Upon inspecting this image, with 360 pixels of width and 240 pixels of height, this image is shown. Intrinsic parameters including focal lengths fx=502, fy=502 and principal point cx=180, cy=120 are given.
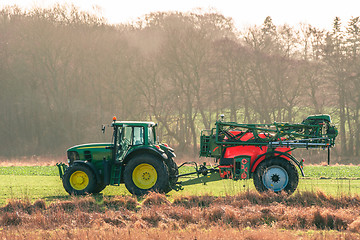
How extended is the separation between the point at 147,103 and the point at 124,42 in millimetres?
6881

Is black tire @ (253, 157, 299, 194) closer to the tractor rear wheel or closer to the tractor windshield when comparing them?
the tractor rear wheel

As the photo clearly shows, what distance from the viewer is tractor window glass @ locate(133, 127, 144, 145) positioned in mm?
14929

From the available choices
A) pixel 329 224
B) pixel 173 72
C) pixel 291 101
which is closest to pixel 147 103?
pixel 173 72

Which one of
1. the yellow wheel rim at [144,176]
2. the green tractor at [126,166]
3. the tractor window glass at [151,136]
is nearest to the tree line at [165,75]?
the tractor window glass at [151,136]

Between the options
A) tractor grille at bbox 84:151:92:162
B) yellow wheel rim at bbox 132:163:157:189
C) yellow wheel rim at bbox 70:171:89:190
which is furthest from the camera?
tractor grille at bbox 84:151:92:162

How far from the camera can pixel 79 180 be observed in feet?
48.5

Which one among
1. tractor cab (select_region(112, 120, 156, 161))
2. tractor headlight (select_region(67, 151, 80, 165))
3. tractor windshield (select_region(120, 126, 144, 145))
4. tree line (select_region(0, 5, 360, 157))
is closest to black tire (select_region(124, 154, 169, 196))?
tractor cab (select_region(112, 120, 156, 161))

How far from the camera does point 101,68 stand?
2019 inches

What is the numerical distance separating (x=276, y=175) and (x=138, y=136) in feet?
13.7

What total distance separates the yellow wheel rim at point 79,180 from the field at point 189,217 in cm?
88

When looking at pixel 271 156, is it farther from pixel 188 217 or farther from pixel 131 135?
pixel 131 135

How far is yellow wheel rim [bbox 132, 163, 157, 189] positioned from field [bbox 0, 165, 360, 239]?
2.62ft

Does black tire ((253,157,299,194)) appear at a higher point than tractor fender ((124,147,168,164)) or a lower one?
lower

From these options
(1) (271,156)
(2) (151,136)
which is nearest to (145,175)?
(2) (151,136)
